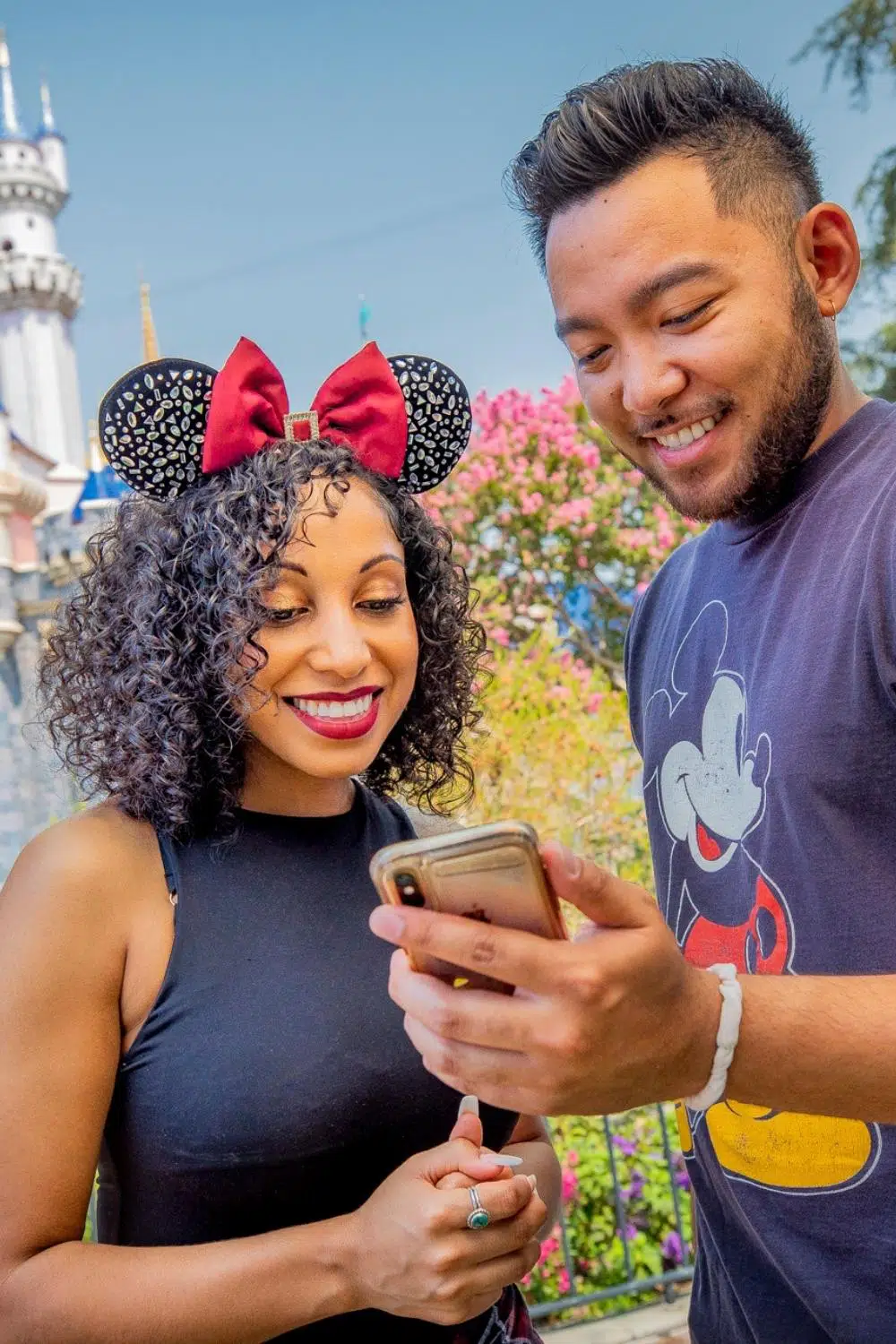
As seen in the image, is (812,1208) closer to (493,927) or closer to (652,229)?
(493,927)

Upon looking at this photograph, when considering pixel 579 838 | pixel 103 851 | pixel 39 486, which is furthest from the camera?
pixel 39 486

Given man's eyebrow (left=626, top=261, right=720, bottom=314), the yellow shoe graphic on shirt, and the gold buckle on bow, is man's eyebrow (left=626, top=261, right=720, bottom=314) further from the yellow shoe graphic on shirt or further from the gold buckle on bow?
the yellow shoe graphic on shirt

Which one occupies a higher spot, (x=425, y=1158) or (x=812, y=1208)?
(x=425, y=1158)

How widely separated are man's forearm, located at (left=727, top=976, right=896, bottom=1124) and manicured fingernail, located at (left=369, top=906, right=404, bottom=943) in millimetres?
320

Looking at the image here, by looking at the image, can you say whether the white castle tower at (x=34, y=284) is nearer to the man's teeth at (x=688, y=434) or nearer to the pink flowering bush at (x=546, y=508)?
the pink flowering bush at (x=546, y=508)

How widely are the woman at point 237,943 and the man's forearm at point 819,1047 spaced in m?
0.35

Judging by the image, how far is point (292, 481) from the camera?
1.49 metres

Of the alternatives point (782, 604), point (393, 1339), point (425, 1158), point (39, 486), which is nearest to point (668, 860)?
point (782, 604)

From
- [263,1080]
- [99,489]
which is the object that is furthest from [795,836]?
[99,489]

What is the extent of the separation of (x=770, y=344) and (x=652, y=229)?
21 cm

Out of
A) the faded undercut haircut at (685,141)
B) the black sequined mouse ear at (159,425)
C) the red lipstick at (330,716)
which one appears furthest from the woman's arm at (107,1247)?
the faded undercut haircut at (685,141)

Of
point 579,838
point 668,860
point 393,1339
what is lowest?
point 579,838

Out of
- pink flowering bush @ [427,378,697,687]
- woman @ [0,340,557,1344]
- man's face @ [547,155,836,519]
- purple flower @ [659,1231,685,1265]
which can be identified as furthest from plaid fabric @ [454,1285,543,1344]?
pink flowering bush @ [427,378,697,687]

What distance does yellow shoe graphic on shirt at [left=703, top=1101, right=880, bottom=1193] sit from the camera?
1.37 meters
